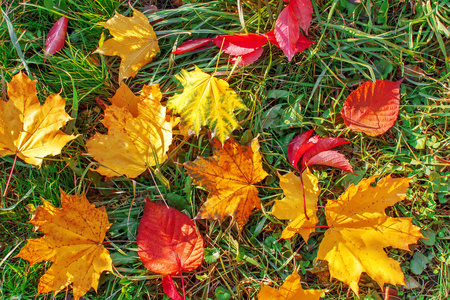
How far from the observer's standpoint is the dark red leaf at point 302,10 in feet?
5.33

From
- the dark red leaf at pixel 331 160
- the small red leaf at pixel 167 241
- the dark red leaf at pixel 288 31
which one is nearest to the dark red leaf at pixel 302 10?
the dark red leaf at pixel 288 31

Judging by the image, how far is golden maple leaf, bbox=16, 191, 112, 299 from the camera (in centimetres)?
164

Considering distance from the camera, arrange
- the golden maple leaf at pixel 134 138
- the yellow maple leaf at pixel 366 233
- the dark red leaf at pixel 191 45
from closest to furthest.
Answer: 1. the yellow maple leaf at pixel 366 233
2. the golden maple leaf at pixel 134 138
3. the dark red leaf at pixel 191 45

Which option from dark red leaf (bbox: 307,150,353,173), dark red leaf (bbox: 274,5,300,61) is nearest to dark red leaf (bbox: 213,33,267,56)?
dark red leaf (bbox: 274,5,300,61)

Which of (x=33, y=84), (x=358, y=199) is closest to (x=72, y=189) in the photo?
(x=33, y=84)

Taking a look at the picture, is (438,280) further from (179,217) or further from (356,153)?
(179,217)

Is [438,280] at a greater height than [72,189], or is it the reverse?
[72,189]

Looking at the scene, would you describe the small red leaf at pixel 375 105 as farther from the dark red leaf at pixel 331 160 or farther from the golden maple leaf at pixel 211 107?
the golden maple leaf at pixel 211 107

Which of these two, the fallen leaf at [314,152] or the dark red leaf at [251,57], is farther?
the dark red leaf at [251,57]

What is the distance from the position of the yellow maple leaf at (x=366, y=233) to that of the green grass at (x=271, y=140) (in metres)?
0.15

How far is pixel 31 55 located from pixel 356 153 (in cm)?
190

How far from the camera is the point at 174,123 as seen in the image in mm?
1684

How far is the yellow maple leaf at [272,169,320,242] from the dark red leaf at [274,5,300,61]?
60 centimetres

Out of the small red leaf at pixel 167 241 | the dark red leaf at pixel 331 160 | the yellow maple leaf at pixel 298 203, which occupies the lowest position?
the small red leaf at pixel 167 241
